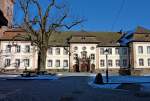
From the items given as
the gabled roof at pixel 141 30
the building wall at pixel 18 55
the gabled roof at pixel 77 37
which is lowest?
the building wall at pixel 18 55

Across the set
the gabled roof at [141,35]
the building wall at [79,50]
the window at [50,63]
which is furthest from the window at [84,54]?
the gabled roof at [141,35]

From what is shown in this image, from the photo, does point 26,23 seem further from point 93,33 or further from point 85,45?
point 93,33

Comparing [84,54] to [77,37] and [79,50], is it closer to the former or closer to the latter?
[79,50]

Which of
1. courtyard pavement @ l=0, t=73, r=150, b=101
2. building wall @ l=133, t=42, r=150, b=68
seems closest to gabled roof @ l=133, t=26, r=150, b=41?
building wall @ l=133, t=42, r=150, b=68

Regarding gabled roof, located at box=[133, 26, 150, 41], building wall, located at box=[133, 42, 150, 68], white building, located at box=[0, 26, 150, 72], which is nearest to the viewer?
white building, located at box=[0, 26, 150, 72]

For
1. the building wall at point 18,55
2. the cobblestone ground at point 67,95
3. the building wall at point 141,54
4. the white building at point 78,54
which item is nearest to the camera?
the cobblestone ground at point 67,95

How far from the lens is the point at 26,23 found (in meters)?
32.9

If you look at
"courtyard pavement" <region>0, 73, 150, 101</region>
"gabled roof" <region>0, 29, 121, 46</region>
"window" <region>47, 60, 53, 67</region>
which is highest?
"gabled roof" <region>0, 29, 121, 46</region>

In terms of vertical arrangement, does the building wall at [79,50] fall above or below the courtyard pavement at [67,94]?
above

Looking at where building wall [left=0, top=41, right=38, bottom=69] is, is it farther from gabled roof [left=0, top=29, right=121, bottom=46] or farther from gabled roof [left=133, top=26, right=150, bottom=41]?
gabled roof [left=133, top=26, right=150, bottom=41]

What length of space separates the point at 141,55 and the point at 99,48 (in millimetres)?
9523

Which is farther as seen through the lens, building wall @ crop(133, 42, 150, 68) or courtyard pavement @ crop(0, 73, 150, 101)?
building wall @ crop(133, 42, 150, 68)

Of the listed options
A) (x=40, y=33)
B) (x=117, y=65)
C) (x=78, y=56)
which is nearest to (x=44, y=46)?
(x=40, y=33)

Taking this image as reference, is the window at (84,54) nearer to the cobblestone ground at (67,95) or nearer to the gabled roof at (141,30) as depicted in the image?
the gabled roof at (141,30)
